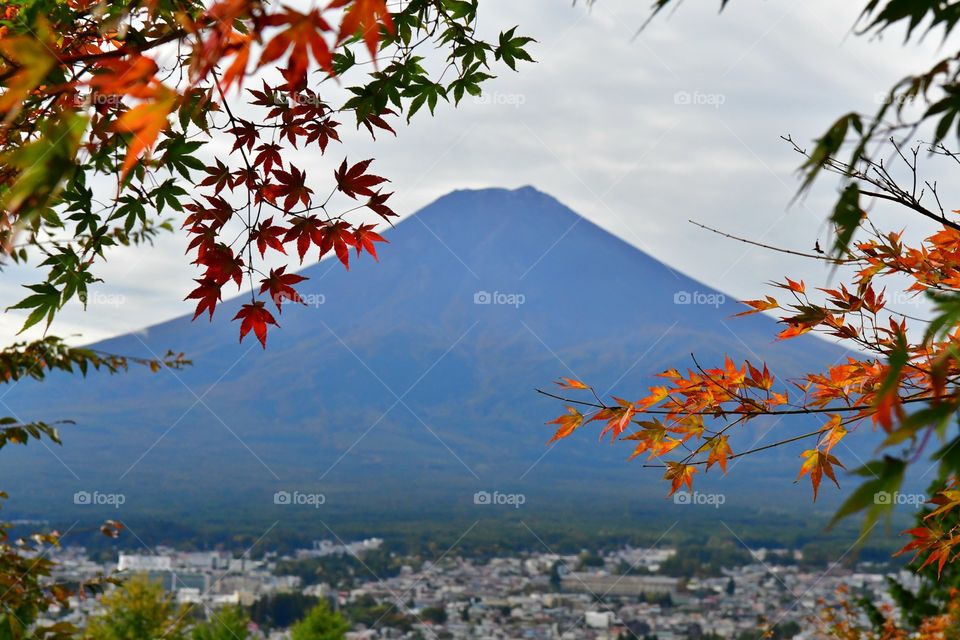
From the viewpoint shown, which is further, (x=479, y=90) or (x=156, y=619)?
(x=156, y=619)

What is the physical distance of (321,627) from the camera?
12562 mm

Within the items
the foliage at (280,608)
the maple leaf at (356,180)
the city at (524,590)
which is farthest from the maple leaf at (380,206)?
the foliage at (280,608)

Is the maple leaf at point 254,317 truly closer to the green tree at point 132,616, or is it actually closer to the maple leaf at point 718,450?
the maple leaf at point 718,450

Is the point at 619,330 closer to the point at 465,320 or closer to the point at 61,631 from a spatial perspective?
the point at 465,320

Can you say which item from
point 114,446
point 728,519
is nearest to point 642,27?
point 728,519

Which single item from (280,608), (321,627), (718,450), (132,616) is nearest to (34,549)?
(718,450)

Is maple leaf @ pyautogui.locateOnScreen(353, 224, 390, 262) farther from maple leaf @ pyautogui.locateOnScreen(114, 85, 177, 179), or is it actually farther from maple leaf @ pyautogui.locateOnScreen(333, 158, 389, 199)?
maple leaf @ pyautogui.locateOnScreen(114, 85, 177, 179)

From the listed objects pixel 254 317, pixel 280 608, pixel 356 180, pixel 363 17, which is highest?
pixel 356 180

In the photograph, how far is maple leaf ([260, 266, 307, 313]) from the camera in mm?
2273

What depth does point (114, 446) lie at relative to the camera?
206 feet

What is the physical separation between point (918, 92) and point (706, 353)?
6177 centimetres

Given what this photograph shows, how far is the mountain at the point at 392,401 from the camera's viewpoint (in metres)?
62.2

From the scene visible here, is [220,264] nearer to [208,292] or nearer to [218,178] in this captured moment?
[208,292]

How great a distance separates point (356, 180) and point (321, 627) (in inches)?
453
